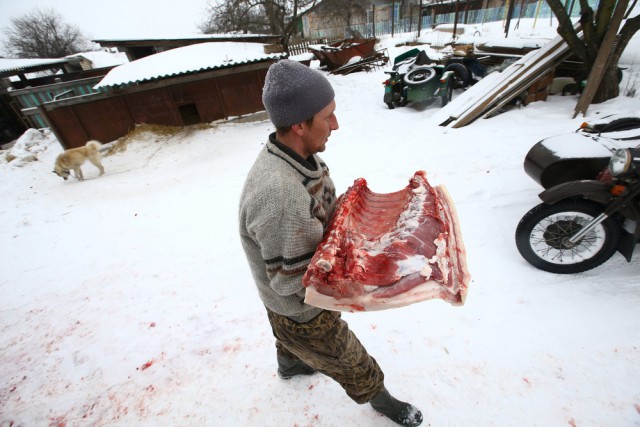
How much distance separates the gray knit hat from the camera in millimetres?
1197

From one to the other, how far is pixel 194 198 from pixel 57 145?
9.54 m

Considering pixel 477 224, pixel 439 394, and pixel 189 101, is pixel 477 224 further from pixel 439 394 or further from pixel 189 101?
pixel 189 101

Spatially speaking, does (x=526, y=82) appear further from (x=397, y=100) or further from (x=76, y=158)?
(x=76, y=158)

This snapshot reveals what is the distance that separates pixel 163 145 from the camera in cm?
888

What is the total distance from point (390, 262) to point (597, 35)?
753 cm

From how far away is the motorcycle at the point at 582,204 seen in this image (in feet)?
7.38

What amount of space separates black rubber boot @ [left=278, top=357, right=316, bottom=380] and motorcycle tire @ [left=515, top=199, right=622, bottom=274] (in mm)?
2386

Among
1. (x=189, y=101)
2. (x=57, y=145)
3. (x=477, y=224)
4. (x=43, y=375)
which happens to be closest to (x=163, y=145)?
(x=189, y=101)

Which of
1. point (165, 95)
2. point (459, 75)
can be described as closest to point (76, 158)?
point (165, 95)

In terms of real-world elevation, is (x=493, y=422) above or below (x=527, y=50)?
below

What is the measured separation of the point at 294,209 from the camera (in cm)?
112

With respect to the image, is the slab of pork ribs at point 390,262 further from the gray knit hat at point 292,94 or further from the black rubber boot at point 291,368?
the black rubber boot at point 291,368

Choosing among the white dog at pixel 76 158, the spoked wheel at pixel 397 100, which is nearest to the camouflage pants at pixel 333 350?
the spoked wheel at pixel 397 100

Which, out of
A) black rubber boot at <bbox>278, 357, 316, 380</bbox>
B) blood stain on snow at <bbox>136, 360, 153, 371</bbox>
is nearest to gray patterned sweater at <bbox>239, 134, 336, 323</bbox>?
black rubber boot at <bbox>278, 357, 316, 380</bbox>
